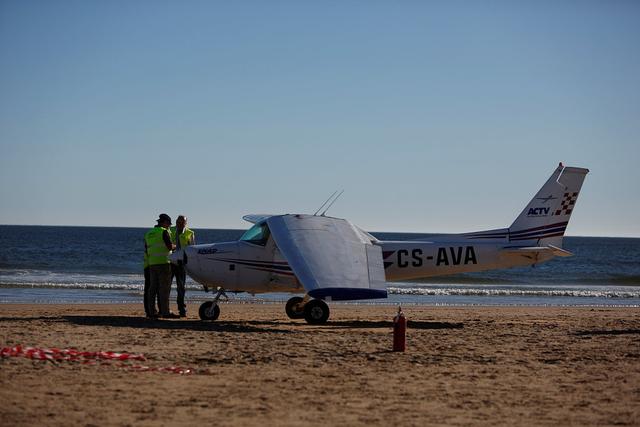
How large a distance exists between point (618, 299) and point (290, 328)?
66.9 feet

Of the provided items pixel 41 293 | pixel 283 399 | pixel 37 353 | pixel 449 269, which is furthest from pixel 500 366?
pixel 41 293

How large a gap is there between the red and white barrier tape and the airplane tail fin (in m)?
10.1

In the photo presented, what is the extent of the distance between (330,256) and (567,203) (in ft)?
20.5

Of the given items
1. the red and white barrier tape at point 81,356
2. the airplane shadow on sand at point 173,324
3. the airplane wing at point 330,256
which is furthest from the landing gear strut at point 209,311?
the red and white barrier tape at point 81,356

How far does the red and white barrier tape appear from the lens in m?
10.4

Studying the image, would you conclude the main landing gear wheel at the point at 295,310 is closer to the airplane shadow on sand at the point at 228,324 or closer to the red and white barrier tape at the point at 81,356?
the airplane shadow on sand at the point at 228,324

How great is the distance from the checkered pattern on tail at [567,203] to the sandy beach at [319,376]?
138 inches

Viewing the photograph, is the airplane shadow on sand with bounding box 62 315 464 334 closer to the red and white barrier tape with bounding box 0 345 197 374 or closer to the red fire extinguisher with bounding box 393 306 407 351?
the red fire extinguisher with bounding box 393 306 407 351

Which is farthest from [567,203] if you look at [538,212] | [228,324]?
[228,324]

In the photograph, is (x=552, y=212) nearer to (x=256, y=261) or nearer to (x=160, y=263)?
(x=256, y=261)

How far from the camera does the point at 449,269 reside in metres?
18.7

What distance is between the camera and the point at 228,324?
53.9 ft

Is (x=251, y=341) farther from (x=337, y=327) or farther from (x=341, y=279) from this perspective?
(x=337, y=327)

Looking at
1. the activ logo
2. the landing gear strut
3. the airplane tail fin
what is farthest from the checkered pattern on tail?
the landing gear strut
